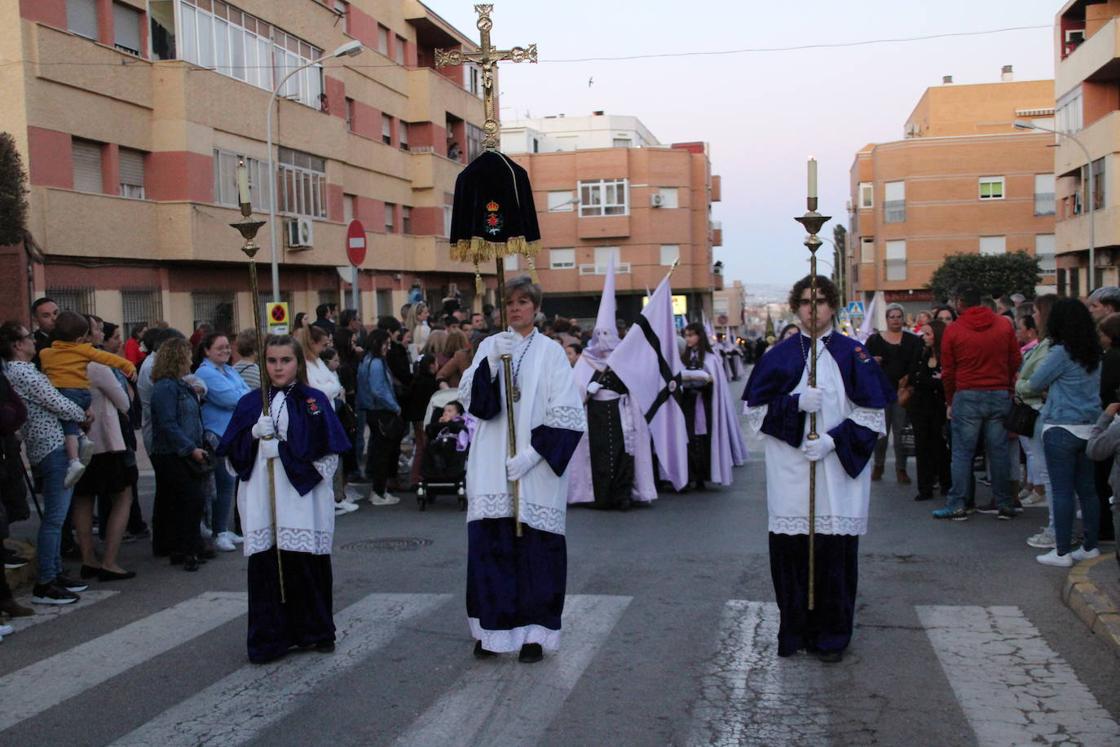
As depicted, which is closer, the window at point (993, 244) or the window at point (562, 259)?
the window at point (993, 244)

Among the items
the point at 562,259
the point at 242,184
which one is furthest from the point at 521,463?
the point at 562,259

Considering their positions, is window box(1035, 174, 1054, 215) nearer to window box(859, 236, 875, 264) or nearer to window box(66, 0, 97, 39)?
window box(859, 236, 875, 264)

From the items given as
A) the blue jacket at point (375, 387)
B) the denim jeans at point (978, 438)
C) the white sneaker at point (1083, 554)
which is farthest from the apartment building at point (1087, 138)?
the white sneaker at point (1083, 554)

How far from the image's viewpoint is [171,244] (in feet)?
82.9

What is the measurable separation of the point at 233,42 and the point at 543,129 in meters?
56.0

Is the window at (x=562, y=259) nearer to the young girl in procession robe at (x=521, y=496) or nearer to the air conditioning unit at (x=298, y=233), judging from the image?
the air conditioning unit at (x=298, y=233)

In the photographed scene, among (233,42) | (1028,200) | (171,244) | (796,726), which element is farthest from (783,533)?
(1028,200)

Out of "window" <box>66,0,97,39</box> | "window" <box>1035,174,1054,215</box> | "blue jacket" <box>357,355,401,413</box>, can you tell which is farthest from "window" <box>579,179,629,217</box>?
"blue jacket" <box>357,355,401,413</box>

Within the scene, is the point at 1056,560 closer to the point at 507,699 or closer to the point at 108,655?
the point at 507,699

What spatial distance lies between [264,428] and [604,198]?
5796cm

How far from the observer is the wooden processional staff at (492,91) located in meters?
6.59

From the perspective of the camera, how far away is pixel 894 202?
214 ft

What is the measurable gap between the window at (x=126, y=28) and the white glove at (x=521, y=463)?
20136 millimetres

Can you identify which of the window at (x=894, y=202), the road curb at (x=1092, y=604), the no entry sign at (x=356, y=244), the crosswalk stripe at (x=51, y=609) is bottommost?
the crosswalk stripe at (x=51, y=609)
